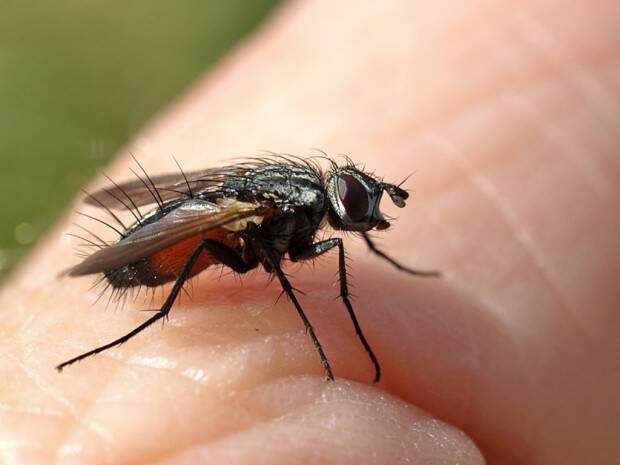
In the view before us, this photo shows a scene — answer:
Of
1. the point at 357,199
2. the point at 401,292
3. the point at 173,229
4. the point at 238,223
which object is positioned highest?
the point at 173,229

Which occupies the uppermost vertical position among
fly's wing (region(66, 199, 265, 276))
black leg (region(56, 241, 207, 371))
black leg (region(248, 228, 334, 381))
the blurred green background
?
the blurred green background

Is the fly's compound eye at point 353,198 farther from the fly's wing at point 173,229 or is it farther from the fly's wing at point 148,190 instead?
the fly's wing at point 148,190

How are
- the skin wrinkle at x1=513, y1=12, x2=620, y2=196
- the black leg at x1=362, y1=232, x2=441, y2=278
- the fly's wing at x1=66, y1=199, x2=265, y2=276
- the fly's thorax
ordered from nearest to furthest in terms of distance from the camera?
1. the fly's wing at x1=66, y1=199, x2=265, y2=276
2. the fly's thorax
3. the black leg at x1=362, y1=232, x2=441, y2=278
4. the skin wrinkle at x1=513, y1=12, x2=620, y2=196

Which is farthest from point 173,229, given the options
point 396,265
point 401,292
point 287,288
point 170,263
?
point 396,265

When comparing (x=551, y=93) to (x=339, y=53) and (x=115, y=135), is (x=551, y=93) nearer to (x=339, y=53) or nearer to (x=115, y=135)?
(x=339, y=53)

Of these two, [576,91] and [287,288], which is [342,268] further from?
[576,91]

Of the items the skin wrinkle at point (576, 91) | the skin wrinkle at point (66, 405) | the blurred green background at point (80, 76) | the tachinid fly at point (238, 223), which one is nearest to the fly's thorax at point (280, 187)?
the tachinid fly at point (238, 223)

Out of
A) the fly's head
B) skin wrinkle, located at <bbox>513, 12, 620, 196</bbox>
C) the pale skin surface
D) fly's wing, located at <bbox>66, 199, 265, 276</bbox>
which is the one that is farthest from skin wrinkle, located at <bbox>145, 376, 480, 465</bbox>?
skin wrinkle, located at <bbox>513, 12, 620, 196</bbox>

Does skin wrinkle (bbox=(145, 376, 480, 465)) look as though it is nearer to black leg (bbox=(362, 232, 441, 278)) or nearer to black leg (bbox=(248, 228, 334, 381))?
black leg (bbox=(248, 228, 334, 381))
